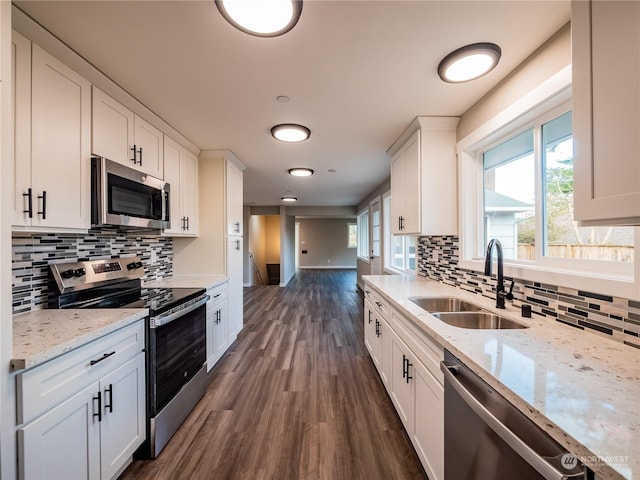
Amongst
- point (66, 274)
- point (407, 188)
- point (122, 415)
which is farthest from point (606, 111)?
point (66, 274)

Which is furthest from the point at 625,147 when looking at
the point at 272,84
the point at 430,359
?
the point at 272,84

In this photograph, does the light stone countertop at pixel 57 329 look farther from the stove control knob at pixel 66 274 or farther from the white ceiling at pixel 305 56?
A: the white ceiling at pixel 305 56

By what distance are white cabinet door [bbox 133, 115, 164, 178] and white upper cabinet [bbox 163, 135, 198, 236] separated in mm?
98

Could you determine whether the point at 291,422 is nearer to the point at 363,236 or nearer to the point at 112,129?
the point at 112,129

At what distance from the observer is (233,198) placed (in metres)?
3.42

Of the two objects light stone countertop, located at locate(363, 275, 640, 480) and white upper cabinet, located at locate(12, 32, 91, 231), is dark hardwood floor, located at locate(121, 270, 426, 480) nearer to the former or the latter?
light stone countertop, located at locate(363, 275, 640, 480)

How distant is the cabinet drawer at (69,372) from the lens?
0.99 m

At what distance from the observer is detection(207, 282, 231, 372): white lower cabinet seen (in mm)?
2656

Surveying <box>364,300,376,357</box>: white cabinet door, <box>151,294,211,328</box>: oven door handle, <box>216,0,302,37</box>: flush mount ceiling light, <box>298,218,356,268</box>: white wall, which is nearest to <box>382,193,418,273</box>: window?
<box>364,300,376,357</box>: white cabinet door

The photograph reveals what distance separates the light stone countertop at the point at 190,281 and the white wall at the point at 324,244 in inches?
360

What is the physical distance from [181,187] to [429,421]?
9.40 ft

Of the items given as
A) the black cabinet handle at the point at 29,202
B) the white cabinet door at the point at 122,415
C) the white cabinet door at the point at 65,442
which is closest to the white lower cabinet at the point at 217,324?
the white cabinet door at the point at 122,415

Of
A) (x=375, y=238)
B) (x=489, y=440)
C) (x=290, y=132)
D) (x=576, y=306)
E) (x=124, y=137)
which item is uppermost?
(x=290, y=132)

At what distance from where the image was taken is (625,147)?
748 mm
